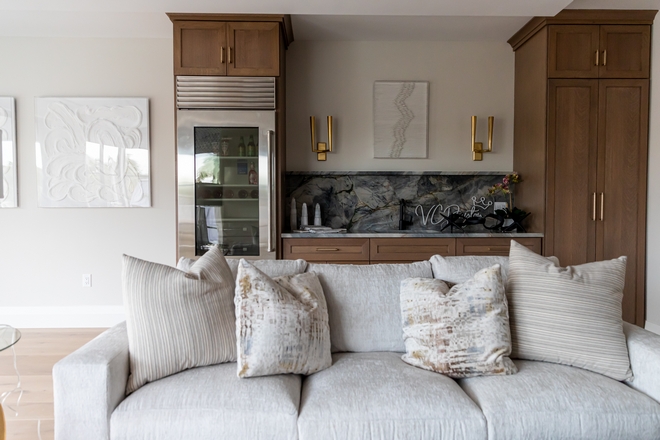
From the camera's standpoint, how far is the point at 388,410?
1488 millimetres

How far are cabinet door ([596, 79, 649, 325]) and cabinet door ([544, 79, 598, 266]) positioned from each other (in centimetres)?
7

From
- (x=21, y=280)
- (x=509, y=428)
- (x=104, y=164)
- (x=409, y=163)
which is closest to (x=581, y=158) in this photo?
(x=409, y=163)

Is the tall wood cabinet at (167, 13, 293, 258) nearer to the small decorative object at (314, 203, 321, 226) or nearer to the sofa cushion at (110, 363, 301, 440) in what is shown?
the small decorative object at (314, 203, 321, 226)

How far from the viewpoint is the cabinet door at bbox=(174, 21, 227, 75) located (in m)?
3.40

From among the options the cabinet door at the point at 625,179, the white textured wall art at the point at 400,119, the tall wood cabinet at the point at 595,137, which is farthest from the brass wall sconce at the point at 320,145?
the cabinet door at the point at 625,179

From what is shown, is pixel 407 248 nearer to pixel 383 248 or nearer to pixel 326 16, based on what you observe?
pixel 383 248

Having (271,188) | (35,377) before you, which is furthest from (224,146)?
(35,377)

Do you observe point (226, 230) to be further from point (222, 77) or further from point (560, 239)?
point (560, 239)

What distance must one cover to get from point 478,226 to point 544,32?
1.66m

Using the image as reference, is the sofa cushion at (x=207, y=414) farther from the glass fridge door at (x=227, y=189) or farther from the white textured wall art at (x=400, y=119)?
the white textured wall art at (x=400, y=119)

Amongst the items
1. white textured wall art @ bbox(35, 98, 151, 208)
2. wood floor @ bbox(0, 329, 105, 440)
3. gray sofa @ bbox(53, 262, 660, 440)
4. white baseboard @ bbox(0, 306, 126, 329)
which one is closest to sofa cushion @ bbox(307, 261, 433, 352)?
gray sofa @ bbox(53, 262, 660, 440)

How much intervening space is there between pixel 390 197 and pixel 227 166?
150cm

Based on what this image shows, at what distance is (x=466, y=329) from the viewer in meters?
1.73

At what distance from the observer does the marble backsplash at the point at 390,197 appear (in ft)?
13.5
